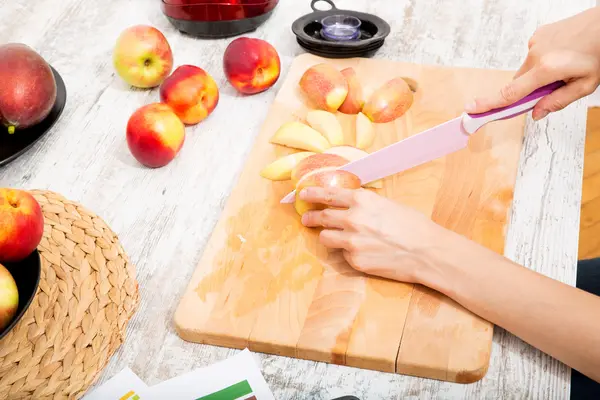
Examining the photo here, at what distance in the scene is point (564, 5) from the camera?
5.74 feet

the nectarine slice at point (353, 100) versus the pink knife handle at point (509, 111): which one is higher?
the pink knife handle at point (509, 111)

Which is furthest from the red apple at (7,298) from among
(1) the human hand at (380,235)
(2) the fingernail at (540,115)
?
(2) the fingernail at (540,115)

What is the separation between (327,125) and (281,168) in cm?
15

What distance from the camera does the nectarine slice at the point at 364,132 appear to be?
133cm

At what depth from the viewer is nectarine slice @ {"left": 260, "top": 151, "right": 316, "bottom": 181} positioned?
1.26m

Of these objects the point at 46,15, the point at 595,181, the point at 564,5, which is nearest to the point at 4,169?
the point at 46,15

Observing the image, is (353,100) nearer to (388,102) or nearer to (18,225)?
(388,102)

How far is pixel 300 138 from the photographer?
4.31ft

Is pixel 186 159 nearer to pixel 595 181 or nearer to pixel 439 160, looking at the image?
pixel 439 160

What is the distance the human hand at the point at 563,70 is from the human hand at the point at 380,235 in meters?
0.25

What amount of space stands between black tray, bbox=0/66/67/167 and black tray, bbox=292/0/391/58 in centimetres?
54

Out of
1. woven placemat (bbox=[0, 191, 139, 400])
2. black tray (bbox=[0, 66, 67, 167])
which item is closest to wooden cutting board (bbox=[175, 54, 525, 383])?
woven placemat (bbox=[0, 191, 139, 400])

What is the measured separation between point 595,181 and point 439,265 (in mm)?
1199

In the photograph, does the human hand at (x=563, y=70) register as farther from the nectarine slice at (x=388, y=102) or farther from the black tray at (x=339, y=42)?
the black tray at (x=339, y=42)
